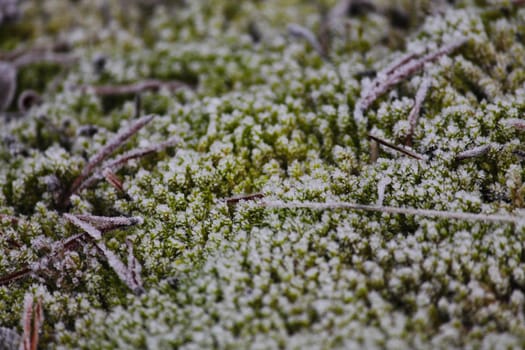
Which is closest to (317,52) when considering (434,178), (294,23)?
(294,23)

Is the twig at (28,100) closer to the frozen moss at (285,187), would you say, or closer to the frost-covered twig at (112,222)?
the frozen moss at (285,187)

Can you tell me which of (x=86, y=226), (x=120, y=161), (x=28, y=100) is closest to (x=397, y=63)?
(x=120, y=161)

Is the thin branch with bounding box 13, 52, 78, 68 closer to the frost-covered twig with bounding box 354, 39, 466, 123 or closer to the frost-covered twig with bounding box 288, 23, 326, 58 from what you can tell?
the frost-covered twig with bounding box 288, 23, 326, 58

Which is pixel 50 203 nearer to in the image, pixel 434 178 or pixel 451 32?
pixel 434 178

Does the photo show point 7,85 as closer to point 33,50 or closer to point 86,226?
point 33,50

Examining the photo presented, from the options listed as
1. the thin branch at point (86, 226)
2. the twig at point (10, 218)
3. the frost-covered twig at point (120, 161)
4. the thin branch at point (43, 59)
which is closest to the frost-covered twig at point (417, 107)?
the frost-covered twig at point (120, 161)

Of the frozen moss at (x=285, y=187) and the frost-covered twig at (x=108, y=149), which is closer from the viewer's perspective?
the frozen moss at (x=285, y=187)

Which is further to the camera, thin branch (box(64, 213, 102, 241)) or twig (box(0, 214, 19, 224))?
twig (box(0, 214, 19, 224))

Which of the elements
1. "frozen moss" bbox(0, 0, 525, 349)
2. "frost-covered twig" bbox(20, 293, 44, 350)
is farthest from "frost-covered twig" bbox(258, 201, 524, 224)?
"frost-covered twig" bbox(20, 293, 44, 350)

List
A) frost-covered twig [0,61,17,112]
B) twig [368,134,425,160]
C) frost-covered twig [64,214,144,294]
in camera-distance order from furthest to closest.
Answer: frost-covered twig [0,61,17,112]
twig [368,134,425,160]
frost-covered twig [64,214,144,294]
